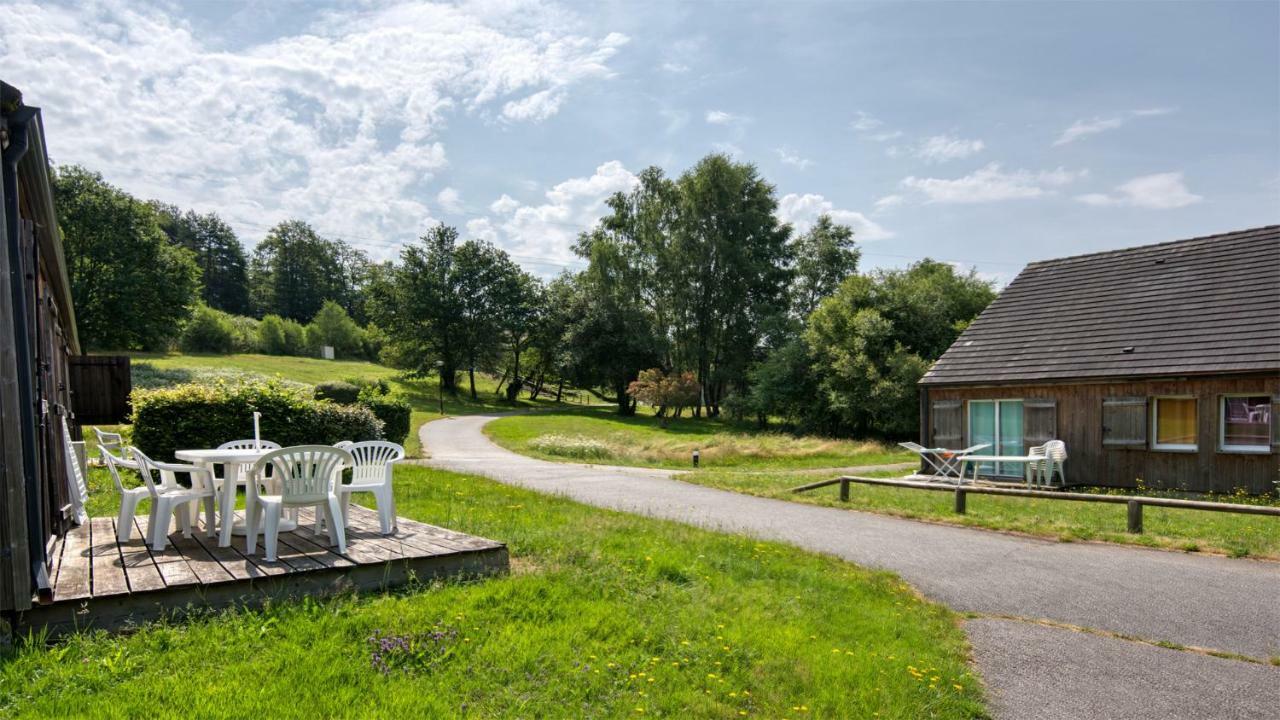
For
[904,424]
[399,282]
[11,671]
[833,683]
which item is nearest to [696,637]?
[833,683]

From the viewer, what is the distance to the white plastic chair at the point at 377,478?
6790 millimetres

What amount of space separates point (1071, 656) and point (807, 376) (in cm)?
2936

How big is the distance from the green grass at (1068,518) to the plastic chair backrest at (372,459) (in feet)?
26.3

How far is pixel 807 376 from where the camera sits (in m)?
34.2

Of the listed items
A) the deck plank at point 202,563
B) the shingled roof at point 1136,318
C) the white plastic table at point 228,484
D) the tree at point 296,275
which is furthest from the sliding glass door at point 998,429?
the tree at point 296,275

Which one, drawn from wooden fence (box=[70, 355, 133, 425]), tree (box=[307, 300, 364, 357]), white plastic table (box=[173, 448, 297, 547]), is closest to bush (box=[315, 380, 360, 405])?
wooden fence (box=[70, 355, 133, 425])

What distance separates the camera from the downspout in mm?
4547

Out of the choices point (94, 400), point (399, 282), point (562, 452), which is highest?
point (399, 282)

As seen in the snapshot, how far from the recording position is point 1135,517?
982 centimetres

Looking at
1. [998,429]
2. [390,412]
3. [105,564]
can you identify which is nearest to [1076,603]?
[105,564]

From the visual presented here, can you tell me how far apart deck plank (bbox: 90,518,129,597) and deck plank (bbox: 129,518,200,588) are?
225 millimetres

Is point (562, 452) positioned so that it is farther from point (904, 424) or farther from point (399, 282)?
point (399, 282)

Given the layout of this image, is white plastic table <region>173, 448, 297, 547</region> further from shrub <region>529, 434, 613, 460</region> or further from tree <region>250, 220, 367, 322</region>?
tree <region>250, 220, 367, 322</region>

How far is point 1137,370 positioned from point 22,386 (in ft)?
60.7
